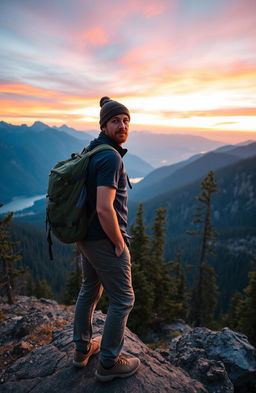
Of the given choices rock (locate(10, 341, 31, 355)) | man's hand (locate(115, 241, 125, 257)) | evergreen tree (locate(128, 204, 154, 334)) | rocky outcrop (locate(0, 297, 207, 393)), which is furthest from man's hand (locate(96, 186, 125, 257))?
evergreen tree (locate(128, 204, 154, 334))

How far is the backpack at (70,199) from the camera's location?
135 inches

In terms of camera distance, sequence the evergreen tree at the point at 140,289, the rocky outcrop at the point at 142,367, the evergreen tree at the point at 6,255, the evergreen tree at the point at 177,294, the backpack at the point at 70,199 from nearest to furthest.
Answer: the backpack at the point at 70,199, the rocky outcrop at the point at 142,367, the evergreen tree at the point at 140,289, the evergreen tree at the point at 6,255, the evergreen tree at the point at 177,294

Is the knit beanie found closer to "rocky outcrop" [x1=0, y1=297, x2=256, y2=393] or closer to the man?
the man

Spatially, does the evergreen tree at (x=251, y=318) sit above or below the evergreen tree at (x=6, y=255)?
below

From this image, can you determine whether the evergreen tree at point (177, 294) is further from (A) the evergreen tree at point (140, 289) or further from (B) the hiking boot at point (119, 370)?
(B) the hiking boot at point (119, 370)

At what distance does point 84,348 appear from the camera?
14.2 feet

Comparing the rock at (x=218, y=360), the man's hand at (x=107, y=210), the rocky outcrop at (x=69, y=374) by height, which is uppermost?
the man's hand at (x=107, y=210)

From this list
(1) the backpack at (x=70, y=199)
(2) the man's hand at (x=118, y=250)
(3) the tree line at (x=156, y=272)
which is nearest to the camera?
(1) the backpack at (x=70, y=199)

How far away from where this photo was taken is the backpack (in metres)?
3.42

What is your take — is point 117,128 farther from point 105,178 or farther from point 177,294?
point 177,294

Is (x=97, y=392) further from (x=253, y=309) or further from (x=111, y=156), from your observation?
(x=253, y=309)

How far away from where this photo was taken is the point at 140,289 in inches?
607

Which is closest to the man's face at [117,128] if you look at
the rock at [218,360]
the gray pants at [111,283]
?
the gray pants at [111,283]

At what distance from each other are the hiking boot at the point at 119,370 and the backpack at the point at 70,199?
229 centimetres
